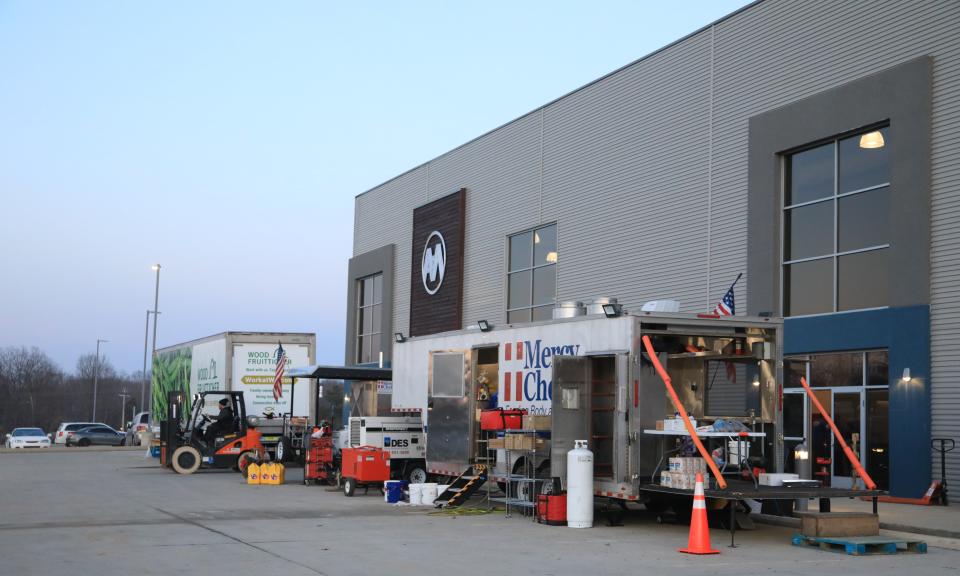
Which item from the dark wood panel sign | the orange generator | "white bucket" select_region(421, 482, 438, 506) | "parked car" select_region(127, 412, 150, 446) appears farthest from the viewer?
"parked car" select_region(127, 412, 150, 446)

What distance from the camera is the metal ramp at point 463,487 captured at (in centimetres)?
1827

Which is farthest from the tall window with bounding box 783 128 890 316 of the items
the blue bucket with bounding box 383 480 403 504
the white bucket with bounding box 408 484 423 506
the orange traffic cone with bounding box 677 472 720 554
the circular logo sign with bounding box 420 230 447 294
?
the circular logo sign with bounding box 420 230 447 294

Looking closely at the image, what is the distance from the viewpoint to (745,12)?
25422 millimetres

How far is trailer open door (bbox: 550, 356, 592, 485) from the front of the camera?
16172 mm

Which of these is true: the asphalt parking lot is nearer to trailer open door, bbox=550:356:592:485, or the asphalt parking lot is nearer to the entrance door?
trailer open door, bbox=550:356:592:485

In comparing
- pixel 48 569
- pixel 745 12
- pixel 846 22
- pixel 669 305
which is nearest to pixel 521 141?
pixel 745 12

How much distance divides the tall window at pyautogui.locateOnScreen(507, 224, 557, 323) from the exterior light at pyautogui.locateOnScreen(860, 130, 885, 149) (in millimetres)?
11470

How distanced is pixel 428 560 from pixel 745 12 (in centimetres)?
1796

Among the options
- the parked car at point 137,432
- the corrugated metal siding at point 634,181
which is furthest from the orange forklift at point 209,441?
the parked car at point 137,432

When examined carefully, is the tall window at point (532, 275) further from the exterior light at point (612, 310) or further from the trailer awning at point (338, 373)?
the exterior light at point (612, 310)

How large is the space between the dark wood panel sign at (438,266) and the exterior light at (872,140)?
17421mm

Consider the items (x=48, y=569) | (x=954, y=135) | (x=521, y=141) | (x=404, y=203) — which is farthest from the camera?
(x=404, y=203)

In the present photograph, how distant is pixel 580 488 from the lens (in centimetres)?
1541

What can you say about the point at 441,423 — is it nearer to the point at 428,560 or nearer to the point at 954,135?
the point at 428,560
